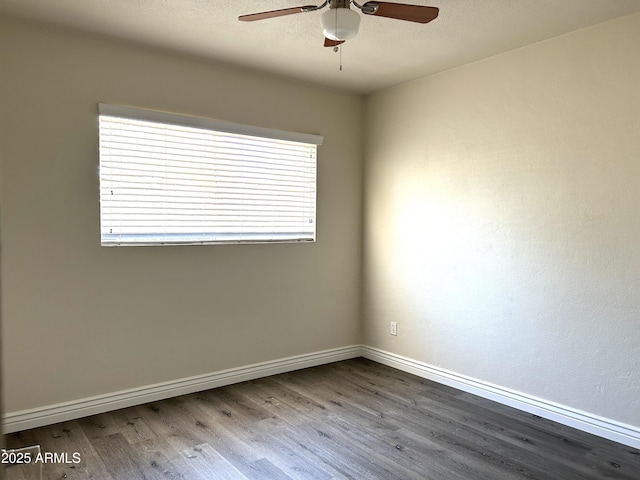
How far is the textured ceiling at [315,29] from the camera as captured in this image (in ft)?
8.51

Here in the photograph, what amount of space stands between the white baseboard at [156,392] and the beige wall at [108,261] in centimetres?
5

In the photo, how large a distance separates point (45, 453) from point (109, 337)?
779mm

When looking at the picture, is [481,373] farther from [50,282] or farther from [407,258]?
[50,282]

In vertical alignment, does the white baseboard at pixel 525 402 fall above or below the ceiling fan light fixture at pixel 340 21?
below

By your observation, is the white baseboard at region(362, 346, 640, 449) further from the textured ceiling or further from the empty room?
the textured ceiling

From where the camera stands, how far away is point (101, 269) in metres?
3.11

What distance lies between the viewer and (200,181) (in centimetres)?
349

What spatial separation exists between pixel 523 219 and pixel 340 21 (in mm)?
1922

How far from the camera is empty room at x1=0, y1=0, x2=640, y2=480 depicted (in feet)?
8.80

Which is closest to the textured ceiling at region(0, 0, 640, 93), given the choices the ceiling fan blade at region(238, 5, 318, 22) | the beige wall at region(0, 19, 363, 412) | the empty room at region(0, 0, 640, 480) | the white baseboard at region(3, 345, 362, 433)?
the empty room at region(0, 0, 640, 480)

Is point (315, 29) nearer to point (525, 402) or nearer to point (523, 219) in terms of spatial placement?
point (523, 219)

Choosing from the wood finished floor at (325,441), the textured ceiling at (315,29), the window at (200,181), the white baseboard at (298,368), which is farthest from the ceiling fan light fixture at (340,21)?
the white baseboard at (298,368)

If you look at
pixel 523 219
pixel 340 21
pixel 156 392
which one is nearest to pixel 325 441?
pixel 156 392

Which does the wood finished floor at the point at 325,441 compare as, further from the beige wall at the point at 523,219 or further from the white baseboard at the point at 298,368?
the beige wall at the point at 523,219
